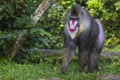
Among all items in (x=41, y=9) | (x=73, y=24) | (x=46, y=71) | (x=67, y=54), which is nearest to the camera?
(x=73, y=24)

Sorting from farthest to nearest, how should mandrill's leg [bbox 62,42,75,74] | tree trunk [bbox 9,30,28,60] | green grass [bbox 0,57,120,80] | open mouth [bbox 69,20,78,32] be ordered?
tree trunk [bbox 9,30,28,60], mandrill's leg [bbox 62,42,75,74], open mouth [bbox 69,20,78,32], green grass [bbox 0,57,120,80]

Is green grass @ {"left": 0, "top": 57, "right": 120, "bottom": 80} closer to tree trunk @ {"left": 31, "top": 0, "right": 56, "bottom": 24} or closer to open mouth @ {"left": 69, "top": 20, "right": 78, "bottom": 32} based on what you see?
open mouth @ {"left": 69, "top": 20, "right": 78, "bottom": 32}

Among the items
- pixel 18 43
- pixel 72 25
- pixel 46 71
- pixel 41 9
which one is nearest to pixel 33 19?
pixel 41 9

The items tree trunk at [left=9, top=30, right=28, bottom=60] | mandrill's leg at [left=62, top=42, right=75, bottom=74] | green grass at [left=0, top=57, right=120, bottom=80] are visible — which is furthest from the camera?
tree trunk at [left=9, top=30, right=28, bottom=60]

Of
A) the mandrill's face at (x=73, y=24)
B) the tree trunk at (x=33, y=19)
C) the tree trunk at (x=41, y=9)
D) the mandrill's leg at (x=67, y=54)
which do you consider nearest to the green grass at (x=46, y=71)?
the mandrill's leg at (x=67, y=54)

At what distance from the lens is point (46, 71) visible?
24.8 ft

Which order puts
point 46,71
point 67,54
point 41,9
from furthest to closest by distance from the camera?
point 41,9 < point 46,71 < point 67,54

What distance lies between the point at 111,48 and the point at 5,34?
3658mm

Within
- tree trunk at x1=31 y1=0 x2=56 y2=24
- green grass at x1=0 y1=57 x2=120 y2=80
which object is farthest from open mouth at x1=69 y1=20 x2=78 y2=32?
tree trunk at x1=31 y1=0 x2=56 y2=24

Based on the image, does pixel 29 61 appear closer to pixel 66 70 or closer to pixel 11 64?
pixel 11 64

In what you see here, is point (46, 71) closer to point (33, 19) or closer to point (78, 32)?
point (78, 32)

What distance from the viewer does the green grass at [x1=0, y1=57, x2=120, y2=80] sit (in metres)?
6.84

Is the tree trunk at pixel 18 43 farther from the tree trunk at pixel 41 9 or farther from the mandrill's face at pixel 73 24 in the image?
the mandrill's face at pixel 73 24

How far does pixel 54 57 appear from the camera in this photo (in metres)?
9.05
